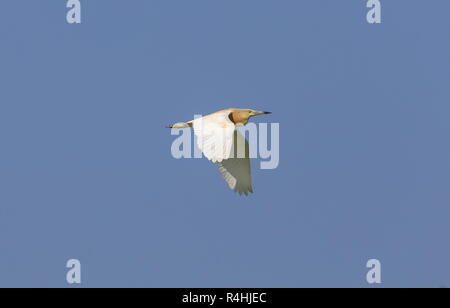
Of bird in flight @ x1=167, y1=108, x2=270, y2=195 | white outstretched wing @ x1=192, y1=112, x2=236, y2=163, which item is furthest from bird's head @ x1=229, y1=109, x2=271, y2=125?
white outstretched wing @ x1=192, y1=112, x2=236, y2=163

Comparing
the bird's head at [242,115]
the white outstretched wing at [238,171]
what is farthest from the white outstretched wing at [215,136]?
the white outstretched wing at [238,171]

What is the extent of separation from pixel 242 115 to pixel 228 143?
144 cm

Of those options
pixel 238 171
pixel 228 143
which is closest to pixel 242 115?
pixel 238 171

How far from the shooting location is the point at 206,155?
52.5ft

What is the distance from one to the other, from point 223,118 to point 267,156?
978 mm

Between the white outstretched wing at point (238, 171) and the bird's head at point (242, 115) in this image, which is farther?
the white outstretched wing at point (238, 171)

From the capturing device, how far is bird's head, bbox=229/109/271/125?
1764cm

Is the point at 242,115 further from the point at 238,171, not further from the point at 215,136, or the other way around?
the point at 215,136

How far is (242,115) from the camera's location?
58.4 ft

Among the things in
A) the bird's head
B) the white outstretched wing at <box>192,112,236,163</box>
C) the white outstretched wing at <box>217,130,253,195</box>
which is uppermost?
the bird's head

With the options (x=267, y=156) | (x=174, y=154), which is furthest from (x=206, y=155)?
(x=267, y=156)

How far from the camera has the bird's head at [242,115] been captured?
17.6 meters

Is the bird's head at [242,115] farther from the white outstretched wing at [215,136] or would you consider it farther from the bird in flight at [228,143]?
the white outstretched wing at [215,136]

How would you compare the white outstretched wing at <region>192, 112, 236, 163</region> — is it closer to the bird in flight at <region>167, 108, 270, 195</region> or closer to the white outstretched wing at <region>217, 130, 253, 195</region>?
the bird in flight at <region>167, 108, 270, 195</region>
